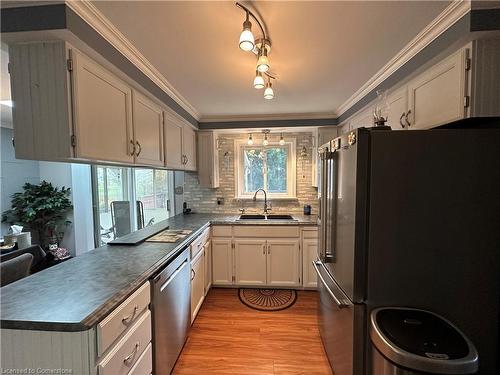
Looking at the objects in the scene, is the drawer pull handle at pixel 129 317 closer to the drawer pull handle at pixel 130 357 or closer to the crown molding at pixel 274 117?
the drawer pull handle at pixel 130 357

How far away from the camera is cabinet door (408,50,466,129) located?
4.35 feet

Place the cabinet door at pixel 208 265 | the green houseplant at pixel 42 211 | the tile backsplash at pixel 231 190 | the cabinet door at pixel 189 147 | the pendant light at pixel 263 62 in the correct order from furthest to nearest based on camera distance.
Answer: the tile backsplash at pixel 231 190 < the green houseplant at pixel 42 211 < the cabinet door at pixel 189 147 < the cabinet door at pixel 208 265 < the pendant light at pixel 263 62

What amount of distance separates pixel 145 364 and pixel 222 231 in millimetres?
1833

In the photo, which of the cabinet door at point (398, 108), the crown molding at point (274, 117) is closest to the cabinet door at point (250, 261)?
the crown molding at point (274, 117)

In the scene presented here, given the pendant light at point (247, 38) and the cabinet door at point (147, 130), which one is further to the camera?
the cabinet door at point (147, 130)

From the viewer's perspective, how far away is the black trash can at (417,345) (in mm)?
996

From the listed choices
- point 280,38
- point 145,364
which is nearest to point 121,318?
point 145,364

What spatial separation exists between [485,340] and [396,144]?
3.82 ft

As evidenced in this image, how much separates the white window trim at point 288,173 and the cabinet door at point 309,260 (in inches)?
33.9

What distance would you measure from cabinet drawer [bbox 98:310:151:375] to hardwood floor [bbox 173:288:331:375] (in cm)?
73

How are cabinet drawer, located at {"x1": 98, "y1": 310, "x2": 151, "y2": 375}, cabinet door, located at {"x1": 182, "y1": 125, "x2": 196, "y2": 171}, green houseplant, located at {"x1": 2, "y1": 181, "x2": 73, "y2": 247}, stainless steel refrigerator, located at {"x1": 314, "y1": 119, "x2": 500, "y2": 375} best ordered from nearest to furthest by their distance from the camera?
cabinet drawer, located at {"x1": 98, "y1": 310, "x2": 151, "y2": 375} → stainless steel refrigerator, located at {"x1": 314, "y1": 119, "x2": 500, "y2": 375} → cabinet door, located at {"x1": 182, "y1": 125, "x2": 196, "y2": 171} → green houseplant, located at {"x1": 2, "y1": 181, "x2": 73, "y2": 247}

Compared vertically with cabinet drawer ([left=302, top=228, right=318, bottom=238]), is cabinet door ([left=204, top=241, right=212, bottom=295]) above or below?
below

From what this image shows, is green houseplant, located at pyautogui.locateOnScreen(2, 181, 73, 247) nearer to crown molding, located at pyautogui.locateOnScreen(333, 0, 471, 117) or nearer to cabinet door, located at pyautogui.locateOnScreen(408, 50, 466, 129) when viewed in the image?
crown molding, located at pyautogui.locateOnScreen(333, 0, 471, 117)

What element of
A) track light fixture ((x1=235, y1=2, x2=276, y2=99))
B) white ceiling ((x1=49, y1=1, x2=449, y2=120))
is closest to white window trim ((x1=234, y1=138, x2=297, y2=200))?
white ceiling ((x1=49, y1=1, x2=449, y2=120))
